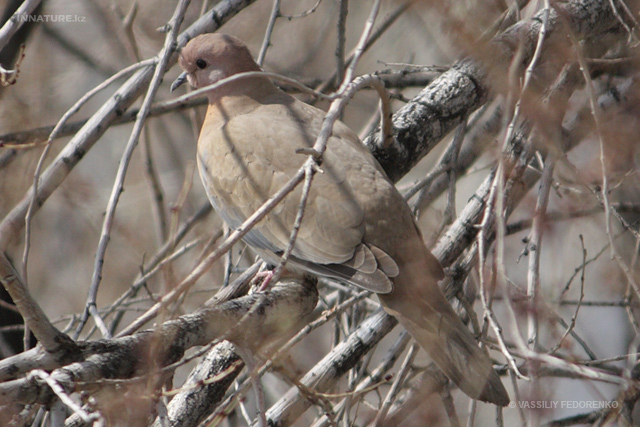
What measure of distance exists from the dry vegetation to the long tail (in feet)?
0.33

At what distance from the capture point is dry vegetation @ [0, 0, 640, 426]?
80.6 inches

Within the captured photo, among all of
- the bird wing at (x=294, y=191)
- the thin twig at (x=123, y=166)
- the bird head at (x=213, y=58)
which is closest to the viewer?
the thin twig at (x=123, y=166)

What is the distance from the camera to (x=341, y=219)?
10.2ft

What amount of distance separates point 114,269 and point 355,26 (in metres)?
3.39

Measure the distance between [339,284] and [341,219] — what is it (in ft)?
2.00

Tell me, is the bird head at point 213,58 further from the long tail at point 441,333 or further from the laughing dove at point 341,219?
the long tail at point 441,333

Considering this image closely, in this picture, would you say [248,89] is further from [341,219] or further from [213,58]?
[341,219]

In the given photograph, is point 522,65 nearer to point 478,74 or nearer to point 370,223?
point 478,74

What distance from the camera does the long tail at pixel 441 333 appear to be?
272 centimetres

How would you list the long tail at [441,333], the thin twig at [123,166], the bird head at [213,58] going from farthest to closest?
the bird head at [213,58] < the long tail at [441,333] < the thin twig at [123,166]

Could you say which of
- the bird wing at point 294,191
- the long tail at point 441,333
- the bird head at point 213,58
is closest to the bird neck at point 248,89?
the bird head at point 213,58

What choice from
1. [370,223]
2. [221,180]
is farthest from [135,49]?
[370,223]

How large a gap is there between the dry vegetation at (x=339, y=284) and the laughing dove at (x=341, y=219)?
0.13 m

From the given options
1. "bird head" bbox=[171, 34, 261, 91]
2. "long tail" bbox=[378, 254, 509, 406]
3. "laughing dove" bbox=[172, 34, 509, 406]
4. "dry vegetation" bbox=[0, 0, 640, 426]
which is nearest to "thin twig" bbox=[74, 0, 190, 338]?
"dry vegetation" bbox=[0, 0, 640, 426]
